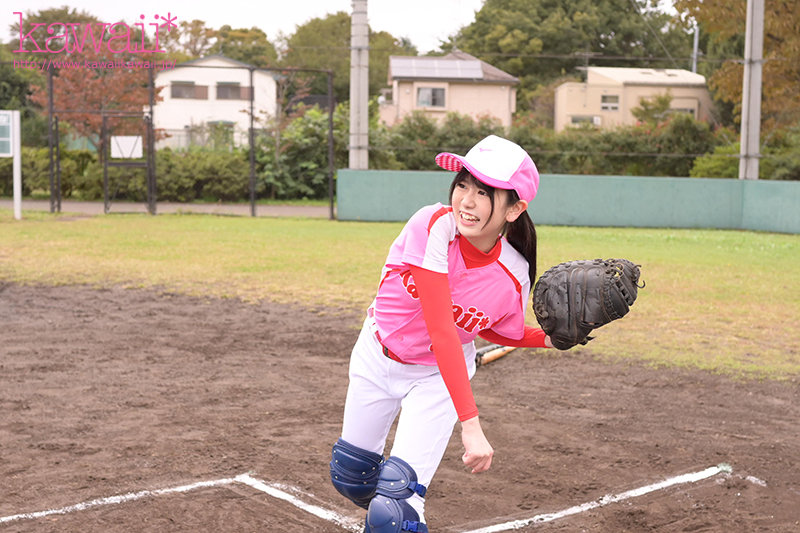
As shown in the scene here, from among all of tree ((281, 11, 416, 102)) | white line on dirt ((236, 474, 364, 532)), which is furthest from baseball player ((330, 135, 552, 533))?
tree ((281, 11, 416, 102))

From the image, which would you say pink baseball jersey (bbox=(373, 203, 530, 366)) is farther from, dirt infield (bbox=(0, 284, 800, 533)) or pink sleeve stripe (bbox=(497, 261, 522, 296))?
dirt infield (bbox=(0, 284, 800, 533))

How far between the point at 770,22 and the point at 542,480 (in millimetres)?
23638

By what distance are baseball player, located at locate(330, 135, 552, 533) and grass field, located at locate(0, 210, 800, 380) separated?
16.5 feet

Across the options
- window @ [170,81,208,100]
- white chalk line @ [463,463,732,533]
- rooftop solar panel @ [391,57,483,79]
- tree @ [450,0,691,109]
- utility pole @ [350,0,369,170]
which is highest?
tree @ [450,0,691,109]

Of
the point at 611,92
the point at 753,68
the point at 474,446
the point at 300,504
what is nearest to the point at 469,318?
the point at 474,446

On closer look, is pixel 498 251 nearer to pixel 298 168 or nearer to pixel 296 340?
pixel 296 340

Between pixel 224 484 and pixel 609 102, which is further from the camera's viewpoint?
pixel 609 102

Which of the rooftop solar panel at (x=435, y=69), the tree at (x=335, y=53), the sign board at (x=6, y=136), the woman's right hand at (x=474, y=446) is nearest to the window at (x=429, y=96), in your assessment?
the rooftop solar panel at (x=435, y=69)

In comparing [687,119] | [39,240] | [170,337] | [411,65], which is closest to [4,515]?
[170,337]

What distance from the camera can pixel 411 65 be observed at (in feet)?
158

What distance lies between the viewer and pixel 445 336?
3096 millimetres

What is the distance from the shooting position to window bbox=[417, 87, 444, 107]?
47.6m

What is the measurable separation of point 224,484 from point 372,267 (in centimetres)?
935

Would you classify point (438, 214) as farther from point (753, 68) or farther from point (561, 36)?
point (561, 36)
